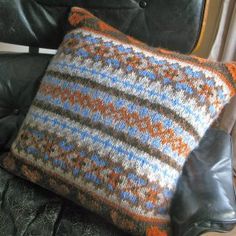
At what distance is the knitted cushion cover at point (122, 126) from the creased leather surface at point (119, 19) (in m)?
0.18

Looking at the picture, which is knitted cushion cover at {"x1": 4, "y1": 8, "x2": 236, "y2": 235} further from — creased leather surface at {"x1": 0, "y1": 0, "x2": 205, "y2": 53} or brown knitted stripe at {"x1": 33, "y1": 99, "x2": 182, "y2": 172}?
creased leather surface at {"x1": 0, "y1": 0, "x2": 205, "y2": 53}

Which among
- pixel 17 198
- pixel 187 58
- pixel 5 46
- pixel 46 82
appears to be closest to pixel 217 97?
pixel 187 58

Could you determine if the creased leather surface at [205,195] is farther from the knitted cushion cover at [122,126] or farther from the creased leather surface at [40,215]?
the creased leather surface at [40,215]

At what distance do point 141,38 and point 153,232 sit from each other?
1.66ft

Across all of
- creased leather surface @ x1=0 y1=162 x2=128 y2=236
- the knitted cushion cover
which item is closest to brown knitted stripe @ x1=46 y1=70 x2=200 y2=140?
the knitted cushion cover

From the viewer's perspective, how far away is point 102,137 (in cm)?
67

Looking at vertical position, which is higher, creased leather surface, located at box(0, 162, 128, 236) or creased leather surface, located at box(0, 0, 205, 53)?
creased leather surface, located at box(0, 0, 205, 53)

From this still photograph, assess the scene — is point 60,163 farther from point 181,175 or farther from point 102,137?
point 181,175

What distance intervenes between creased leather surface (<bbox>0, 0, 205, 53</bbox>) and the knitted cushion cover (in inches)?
7.1

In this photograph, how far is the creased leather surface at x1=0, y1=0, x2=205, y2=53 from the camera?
2.90 ft

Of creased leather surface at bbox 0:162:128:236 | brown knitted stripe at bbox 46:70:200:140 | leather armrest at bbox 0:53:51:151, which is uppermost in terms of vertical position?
brown knitted stripe at bbox 46:70:200:140

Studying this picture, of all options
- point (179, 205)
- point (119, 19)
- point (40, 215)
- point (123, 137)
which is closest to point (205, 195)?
point (179, 205)

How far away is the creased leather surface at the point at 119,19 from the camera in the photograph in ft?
2.90

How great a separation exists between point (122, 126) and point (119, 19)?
1.23ft
